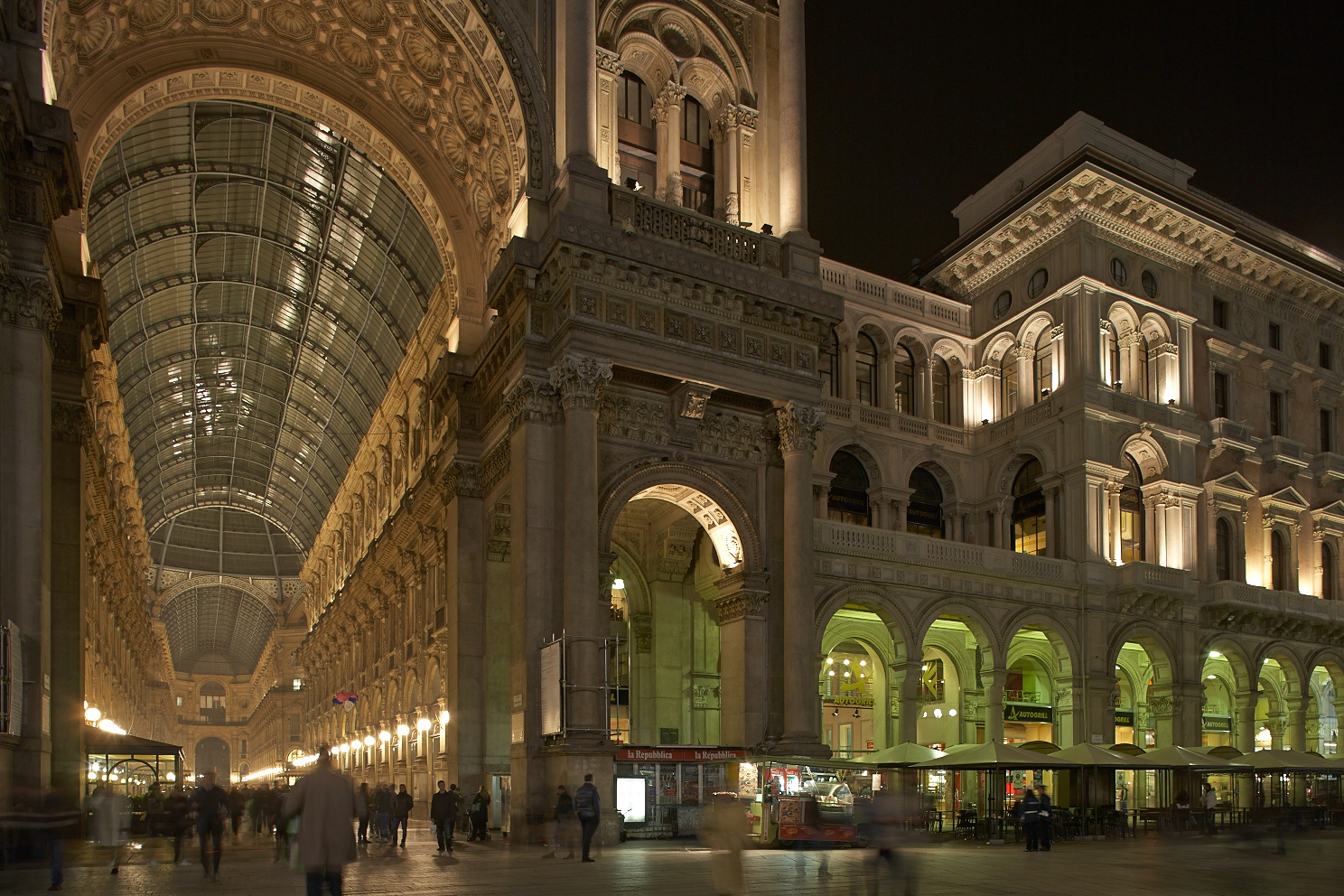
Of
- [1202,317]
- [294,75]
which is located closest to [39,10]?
[294,75]

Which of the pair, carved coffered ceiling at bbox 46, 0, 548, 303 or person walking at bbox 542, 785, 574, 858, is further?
carved coffered ceiling at bbox 46, 0, 548, 303

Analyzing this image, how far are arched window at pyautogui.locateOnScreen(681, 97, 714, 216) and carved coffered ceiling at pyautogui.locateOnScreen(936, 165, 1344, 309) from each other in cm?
1576

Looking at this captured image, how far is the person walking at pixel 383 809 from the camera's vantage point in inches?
1062

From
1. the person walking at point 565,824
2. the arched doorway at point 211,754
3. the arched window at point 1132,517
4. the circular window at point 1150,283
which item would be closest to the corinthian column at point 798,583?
the person walking at point 565,824

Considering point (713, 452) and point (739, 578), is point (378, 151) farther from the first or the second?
point (739, 578)

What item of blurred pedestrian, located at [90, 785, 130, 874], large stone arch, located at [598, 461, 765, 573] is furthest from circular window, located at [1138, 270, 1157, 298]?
blurred pedestrian, located at [90, 785, 130, 874]

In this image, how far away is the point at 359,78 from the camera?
107ft

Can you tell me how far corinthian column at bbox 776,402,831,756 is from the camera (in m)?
28.1

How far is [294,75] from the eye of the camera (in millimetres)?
32000

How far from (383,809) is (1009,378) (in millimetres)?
29066

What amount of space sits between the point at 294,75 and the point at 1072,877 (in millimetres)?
27615

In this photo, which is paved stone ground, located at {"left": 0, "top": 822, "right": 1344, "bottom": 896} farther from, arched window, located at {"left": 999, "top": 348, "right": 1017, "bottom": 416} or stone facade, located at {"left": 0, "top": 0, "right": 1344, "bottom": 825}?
arched window, located at {"left": 999, "top": 348, "right": 1017, "bottom": 416}

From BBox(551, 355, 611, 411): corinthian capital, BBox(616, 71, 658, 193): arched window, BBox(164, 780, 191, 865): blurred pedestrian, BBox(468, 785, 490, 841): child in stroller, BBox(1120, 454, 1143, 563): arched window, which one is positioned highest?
BBox(616, 71, 658, 193): arched window

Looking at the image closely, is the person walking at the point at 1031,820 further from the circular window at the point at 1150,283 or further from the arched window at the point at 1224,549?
the circular window at the point at 1150,283
